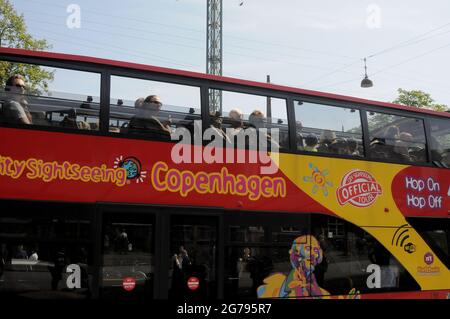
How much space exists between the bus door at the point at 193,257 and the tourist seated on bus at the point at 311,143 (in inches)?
80.4

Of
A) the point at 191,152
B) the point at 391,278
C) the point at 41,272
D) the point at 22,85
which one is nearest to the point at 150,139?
the point at 191,152

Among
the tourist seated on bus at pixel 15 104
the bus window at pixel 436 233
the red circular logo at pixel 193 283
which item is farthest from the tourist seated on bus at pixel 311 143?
the tourist seated on bus at pixel 15 104

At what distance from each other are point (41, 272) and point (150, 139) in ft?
7.38

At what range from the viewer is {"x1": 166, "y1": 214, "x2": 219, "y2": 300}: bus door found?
278 inches

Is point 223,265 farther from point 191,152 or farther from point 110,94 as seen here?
point 110,94

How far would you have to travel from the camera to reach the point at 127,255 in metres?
6.72

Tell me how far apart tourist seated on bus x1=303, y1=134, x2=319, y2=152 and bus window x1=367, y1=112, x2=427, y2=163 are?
3.77ft

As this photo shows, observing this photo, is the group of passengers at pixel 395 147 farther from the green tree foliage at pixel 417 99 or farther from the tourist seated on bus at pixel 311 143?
the green tree foliage at pixel 417 99

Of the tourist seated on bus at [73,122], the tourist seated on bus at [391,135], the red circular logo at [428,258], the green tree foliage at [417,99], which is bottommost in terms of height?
the red circular logo at [428,258]

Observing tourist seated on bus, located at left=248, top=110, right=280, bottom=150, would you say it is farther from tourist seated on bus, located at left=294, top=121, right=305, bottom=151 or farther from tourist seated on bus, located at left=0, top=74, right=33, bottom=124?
tourist seated on bus, located at left=0, top=74, right=33, bottom=124

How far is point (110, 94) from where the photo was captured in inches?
282

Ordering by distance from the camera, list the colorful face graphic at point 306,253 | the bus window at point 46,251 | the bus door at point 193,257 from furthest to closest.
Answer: the colorful face graphic at point 306,253, the bus door at point 193,257, the bus window at point 46,251

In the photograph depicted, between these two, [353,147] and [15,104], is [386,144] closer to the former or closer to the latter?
[353,147]

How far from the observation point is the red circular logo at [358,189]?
847 cm
